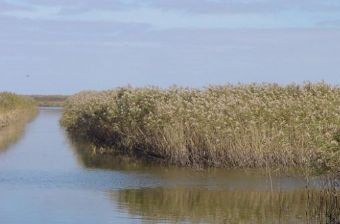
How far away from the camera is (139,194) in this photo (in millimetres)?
14641

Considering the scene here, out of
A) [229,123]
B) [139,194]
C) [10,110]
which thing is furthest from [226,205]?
[10,110]

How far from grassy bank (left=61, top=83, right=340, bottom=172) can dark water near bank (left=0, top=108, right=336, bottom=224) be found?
646 mm

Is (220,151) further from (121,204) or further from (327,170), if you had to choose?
(327,170)

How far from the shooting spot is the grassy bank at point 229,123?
57.8 ft

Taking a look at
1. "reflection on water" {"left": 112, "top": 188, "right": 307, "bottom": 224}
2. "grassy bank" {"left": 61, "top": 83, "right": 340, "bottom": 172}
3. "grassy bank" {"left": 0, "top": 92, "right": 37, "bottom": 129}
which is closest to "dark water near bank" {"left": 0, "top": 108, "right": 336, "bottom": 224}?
"reflection on water" {"left": 112, "top": 188, "right": 307, "bottom": 224}

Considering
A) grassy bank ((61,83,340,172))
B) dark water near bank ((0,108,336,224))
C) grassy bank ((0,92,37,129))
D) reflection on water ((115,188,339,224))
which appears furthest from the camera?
grassy bank ((0,92,37,129))

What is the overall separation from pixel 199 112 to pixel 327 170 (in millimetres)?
8660

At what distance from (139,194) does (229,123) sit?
4.50 m

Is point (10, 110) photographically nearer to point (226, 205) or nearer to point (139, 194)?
point (139, 194)

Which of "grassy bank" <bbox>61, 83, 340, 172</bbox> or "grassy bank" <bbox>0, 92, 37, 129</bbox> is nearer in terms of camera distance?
"grassy bank" <bbox>61, 83, 340, 172</bbox>

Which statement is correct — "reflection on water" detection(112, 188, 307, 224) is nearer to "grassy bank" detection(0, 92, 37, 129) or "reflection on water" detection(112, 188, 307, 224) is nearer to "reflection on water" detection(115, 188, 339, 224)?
"reflection on water" detection(115, 188, 339, 224)

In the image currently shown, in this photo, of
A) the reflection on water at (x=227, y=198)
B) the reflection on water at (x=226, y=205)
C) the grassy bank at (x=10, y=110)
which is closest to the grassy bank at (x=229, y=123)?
the reflection on water at (x=227, y=198)

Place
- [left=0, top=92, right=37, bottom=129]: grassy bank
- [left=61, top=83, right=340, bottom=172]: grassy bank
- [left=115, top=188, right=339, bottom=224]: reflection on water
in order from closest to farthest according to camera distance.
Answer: [left=115, top=188, right=339, bottom=224]: reflection on water, [left=61, top=83, right=340, bottom=172]: grassy bank, [left=0, top=92, right=37, bottom=129]: grassy bank

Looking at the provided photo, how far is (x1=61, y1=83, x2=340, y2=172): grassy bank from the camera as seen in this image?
1761 cm
